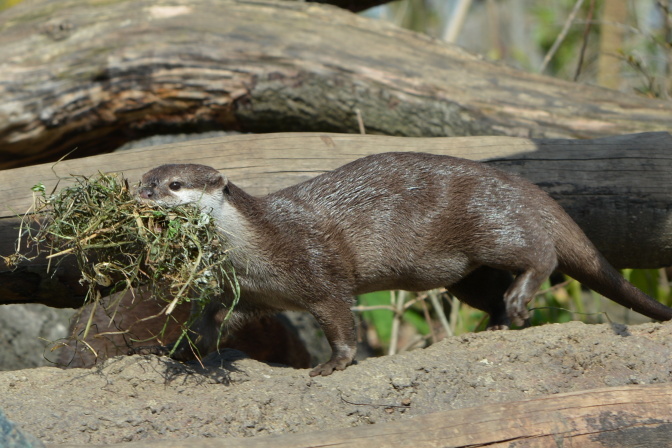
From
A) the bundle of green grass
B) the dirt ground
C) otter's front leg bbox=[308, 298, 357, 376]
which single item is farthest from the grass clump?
otter's front leg bbox=[308, 298, 357, 376]

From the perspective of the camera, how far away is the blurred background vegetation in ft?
19.9

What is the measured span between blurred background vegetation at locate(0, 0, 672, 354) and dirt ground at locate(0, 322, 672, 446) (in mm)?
327

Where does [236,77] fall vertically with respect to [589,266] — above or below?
above

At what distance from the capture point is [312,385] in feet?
10.9

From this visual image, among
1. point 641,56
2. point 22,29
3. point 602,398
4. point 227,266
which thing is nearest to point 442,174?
point 227,266

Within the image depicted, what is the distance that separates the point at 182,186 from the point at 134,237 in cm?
32

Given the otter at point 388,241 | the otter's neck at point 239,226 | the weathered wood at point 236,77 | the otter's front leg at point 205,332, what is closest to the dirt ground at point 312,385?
the otter's front leg at point 205,332

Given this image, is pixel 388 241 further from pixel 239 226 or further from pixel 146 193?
pixel 146 193

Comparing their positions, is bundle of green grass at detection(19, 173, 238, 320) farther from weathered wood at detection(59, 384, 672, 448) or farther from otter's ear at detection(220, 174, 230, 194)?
weathered wood at detection(59, 384, 672, 448)

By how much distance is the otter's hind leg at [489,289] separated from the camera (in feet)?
13.7

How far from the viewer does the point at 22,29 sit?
5766 millimetres

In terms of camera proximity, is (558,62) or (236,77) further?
(558,62)

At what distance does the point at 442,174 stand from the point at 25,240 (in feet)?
6.82

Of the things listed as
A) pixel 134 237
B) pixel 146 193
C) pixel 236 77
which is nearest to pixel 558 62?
pixel 236 77
